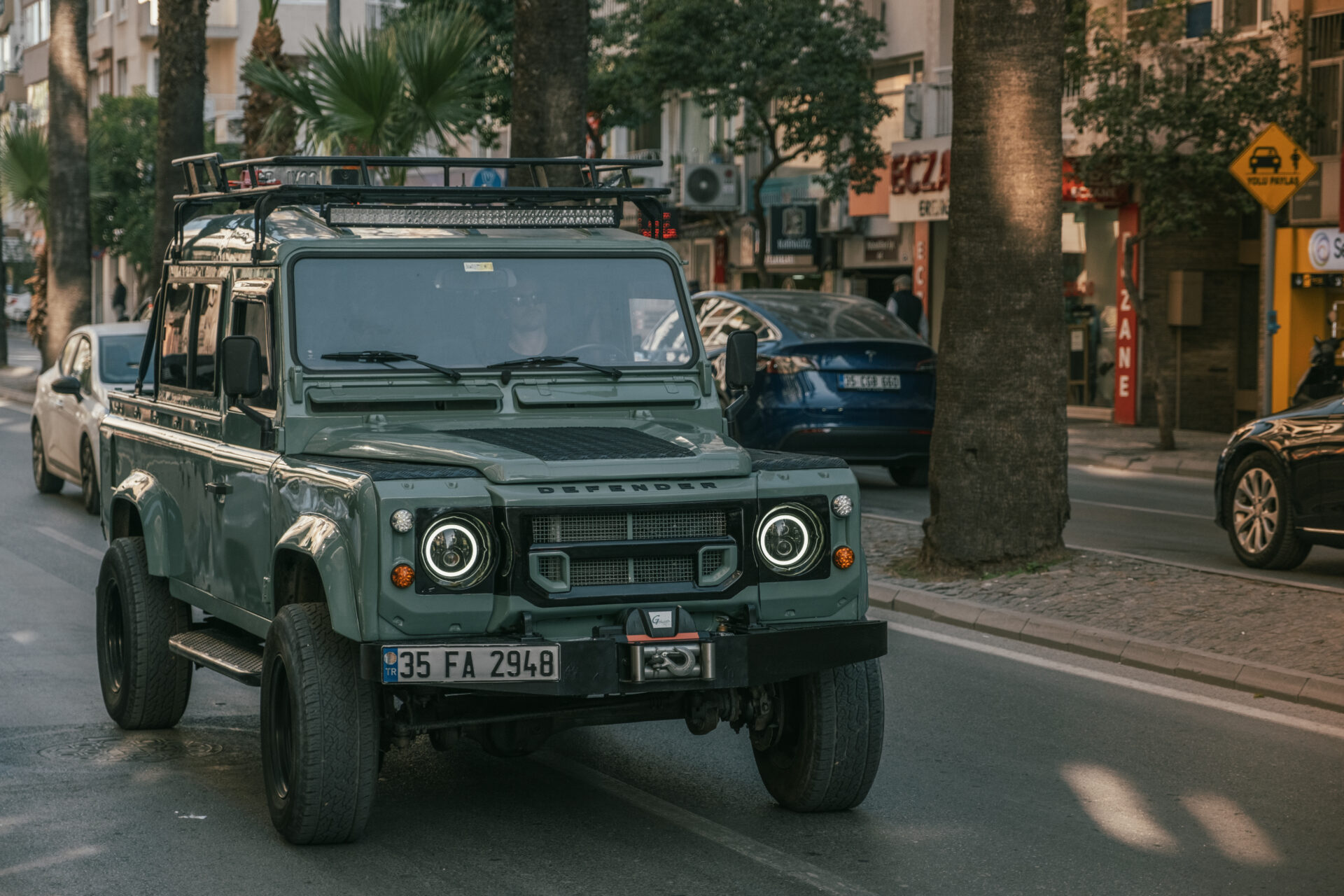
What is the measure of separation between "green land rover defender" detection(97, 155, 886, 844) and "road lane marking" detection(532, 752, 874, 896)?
346mm

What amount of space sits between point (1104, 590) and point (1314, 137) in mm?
15351

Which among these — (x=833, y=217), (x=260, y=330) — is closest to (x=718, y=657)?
(x=260, y=330)

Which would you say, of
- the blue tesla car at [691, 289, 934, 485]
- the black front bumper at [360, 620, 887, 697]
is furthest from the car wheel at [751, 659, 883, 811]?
the blue tesla car at [691, 289, 934, 485]

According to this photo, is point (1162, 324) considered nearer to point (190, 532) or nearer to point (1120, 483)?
point (1120, 483)

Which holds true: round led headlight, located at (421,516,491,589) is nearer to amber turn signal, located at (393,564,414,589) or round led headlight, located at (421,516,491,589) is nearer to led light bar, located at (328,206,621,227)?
amber turn signal, located at (393,564,414,589)

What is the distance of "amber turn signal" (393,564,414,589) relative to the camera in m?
5.84

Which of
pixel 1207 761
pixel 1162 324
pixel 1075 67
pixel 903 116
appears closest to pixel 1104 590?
pixel 1207 761

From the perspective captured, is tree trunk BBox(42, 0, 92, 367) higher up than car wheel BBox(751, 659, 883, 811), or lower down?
higher up

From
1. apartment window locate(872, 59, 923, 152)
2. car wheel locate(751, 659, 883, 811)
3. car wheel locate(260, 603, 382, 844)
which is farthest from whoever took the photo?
apartment window locate(872, 59, 923, 152)

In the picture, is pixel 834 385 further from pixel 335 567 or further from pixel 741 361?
pixel 335 567

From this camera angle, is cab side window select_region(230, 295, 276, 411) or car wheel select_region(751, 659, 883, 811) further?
cab side window select_region(230, 295, 276, 411)

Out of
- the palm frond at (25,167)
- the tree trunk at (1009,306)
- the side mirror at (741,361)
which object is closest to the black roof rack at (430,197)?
the side mirror at (741,361)

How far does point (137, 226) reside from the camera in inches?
2089

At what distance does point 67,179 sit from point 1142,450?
2282 centimetres
